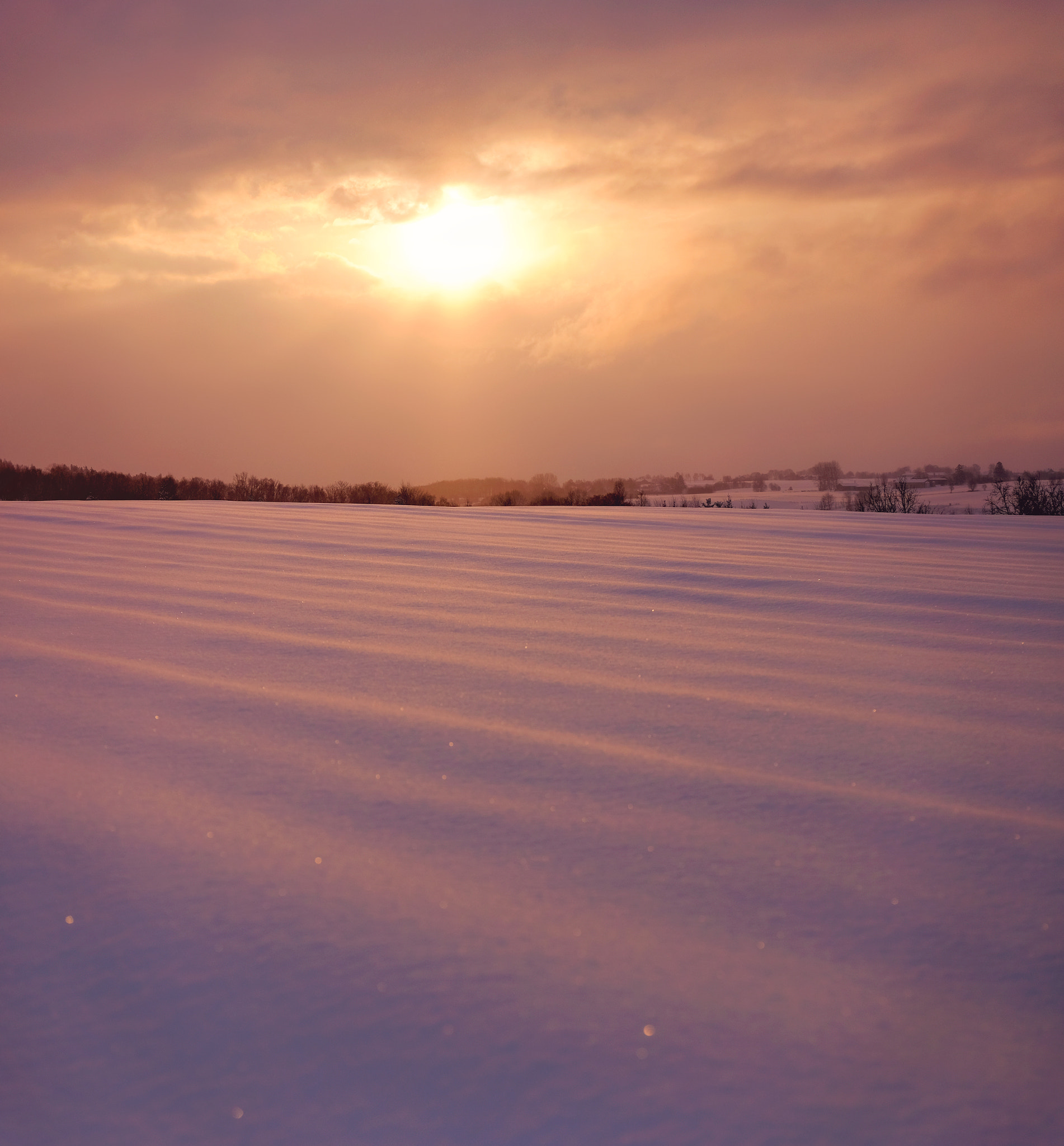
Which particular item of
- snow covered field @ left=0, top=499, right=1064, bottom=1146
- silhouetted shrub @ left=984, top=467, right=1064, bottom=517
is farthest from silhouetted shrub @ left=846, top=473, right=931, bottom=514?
snow covered field @ left=0, top=499, right=1064, bottom=1146

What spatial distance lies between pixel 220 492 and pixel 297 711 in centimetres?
1223

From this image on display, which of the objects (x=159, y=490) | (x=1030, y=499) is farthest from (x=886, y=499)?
(x=159, y=490)

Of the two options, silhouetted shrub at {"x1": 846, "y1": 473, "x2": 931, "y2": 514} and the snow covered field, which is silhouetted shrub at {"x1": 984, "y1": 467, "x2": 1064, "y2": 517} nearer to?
silhouetted shrub at {"x1": 846, "y1": 473, "x2": 931, "y2": 514}

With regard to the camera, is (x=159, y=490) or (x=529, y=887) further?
(x=159, y=490)

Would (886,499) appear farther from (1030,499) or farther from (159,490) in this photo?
(159,490)

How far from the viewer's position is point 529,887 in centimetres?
95

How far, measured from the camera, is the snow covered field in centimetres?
69

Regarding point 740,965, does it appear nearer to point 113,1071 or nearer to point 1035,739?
point 113,1071

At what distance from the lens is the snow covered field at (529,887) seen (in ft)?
2.28

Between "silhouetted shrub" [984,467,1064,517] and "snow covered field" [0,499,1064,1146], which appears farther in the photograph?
"silhouetted shrub" [984,467,1064,517]

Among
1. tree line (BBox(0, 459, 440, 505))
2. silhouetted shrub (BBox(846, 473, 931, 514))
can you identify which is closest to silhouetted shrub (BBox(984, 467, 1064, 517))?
silhouetted shrub (BBox(846, 473, 931, 514))

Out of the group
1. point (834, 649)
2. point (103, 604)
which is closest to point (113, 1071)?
point (834, 649)

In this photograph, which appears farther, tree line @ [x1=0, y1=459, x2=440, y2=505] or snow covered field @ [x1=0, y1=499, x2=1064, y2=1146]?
tree line @ [x1=0, y1=459, x2=440, y2=505]

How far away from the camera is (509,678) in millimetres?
1721
